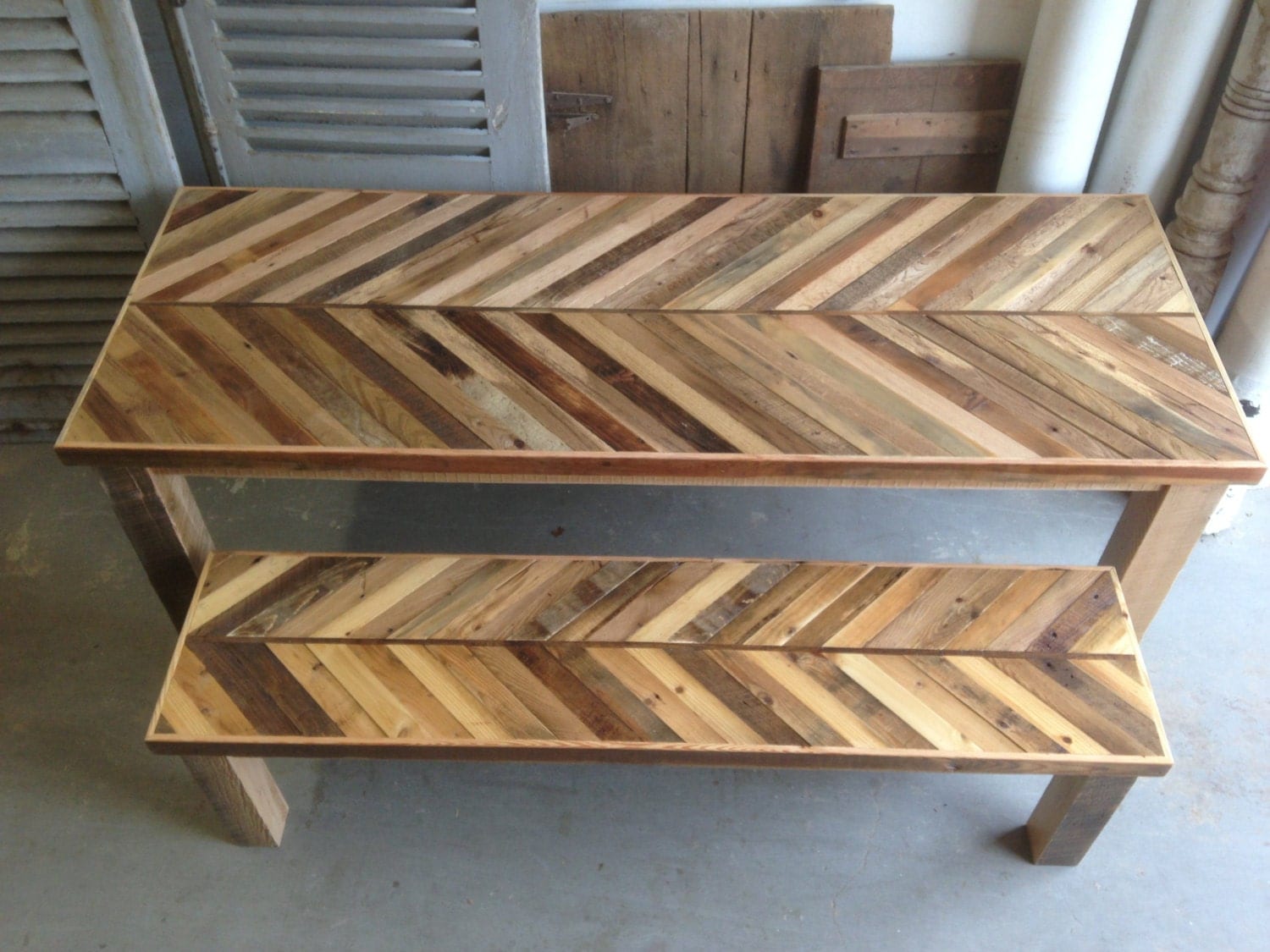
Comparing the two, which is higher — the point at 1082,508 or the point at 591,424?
the point at 591,424

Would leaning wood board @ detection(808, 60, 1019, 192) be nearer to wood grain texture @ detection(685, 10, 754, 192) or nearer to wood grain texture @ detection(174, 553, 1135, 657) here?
wood grain texture @ detection(685, 10, 754, 192)

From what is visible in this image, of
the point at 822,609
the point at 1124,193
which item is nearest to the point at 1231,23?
the point at 1124,193

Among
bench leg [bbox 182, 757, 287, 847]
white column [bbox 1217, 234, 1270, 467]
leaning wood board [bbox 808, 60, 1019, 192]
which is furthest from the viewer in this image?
leaning wood board [bbox 808, 60, 1019, 192]

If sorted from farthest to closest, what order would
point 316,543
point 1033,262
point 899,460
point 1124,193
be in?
point 316,543
point 1124,193
point 1033,262
point 899,460

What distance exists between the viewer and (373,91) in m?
2.44

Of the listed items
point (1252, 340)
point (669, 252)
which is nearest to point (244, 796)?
point (669, 252)

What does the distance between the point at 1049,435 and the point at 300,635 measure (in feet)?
4.63

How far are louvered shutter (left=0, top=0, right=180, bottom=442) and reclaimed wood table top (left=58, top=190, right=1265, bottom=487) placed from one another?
0.22 m

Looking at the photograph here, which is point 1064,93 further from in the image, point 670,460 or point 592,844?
point 592,844

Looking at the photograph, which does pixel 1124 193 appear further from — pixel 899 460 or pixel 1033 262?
pixel 899 460

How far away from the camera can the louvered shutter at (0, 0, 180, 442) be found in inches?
90.6

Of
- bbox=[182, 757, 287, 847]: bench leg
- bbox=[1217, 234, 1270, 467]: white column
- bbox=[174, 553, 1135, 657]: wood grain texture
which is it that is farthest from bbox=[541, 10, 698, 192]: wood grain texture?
bbox=[182, 757, 287, 847]: bench leg

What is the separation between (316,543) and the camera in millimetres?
2754

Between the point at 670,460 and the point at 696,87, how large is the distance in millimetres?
1157
